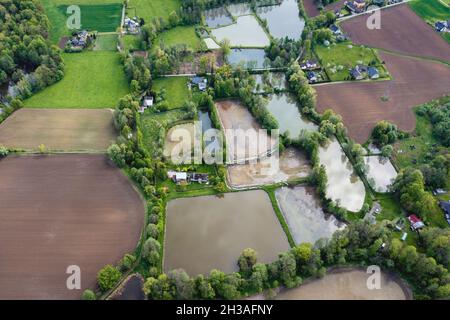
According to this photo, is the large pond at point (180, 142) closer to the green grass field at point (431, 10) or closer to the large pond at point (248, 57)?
the large pond at point (248, 57)

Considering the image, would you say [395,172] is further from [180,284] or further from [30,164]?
[30,164]

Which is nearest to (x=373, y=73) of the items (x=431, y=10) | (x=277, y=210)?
(x=431, y=10)

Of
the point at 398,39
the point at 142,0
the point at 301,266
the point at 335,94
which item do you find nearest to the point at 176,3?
the point at 142,0

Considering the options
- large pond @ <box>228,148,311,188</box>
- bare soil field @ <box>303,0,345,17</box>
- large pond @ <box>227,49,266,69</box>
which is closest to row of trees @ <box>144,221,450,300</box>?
large pond @ <box>228,148,311,188</box>

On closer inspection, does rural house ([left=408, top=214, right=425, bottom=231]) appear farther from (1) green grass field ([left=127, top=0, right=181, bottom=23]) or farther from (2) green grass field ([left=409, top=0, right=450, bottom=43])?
(1) green grass field ([left=127, top=0, right=181, bottom=23])

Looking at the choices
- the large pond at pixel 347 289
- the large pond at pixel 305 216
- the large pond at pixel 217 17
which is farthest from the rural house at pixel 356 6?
the large pond at pixel 347 289

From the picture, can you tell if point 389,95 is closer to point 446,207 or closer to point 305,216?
point 446,207
